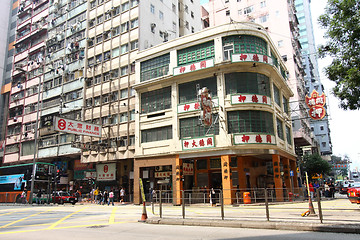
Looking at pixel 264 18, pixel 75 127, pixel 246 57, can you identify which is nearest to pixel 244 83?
pixel 246 57

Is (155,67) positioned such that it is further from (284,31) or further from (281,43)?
(284,31)

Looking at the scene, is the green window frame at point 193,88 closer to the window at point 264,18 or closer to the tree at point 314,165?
the window at point 264,18

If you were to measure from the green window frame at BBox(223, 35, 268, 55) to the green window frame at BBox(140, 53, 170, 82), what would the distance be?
21.2 ft

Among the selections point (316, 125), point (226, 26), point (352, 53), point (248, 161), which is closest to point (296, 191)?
point (248, 161)

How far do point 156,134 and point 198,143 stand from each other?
5147 mm

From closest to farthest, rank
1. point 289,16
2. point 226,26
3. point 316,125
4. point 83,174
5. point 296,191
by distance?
point 296,191
point 226,26
point 83,174
point 289,16
point 316,125

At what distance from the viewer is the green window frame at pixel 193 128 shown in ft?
83.5

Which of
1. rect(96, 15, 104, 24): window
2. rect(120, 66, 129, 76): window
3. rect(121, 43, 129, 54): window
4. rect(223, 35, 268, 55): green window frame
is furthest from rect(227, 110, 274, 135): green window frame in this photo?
rect(96, 15, 104, 24): window

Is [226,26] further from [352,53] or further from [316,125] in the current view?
[316,125]

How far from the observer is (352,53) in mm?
11773

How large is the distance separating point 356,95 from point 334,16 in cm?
345

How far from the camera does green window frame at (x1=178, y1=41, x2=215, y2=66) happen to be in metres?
26.8

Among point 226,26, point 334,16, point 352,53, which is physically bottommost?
point 352,53

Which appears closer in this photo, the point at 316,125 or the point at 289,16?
the point at 289,16
